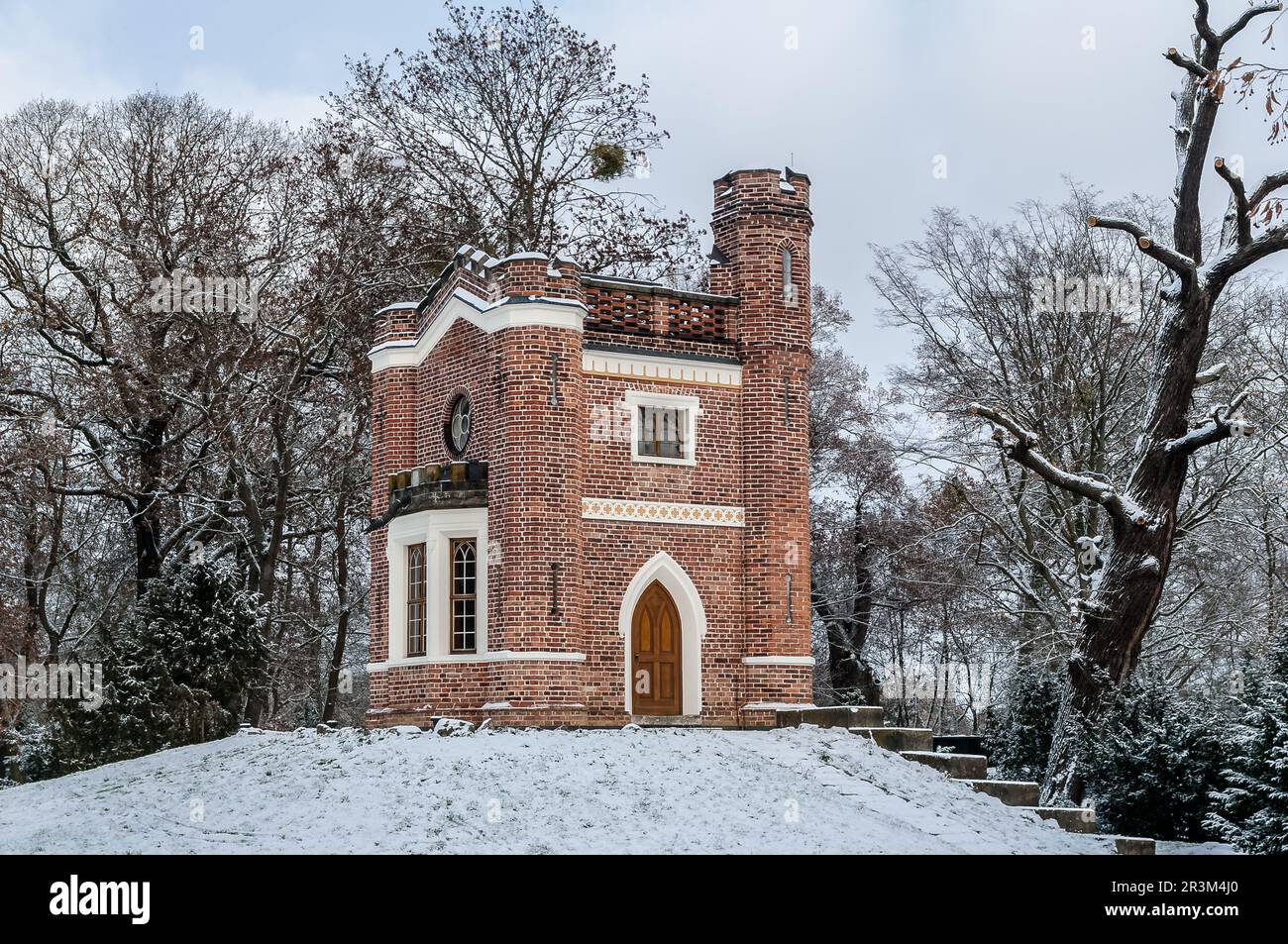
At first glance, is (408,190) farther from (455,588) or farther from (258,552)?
(455,588)

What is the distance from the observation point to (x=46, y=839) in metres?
18.2

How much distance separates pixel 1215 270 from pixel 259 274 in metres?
20.7

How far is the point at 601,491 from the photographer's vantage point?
78.9 feet

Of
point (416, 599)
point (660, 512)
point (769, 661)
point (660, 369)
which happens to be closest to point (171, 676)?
point (416, 599)

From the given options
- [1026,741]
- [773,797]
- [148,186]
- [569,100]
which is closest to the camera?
[773,797]

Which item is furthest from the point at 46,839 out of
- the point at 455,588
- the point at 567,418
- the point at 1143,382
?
the point at 1143,382

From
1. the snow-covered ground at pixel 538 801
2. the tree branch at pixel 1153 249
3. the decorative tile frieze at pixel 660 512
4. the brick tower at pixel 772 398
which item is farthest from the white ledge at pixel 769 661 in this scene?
the tree branch at pixel 1153 249

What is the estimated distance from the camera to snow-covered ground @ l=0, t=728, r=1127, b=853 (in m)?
17.6

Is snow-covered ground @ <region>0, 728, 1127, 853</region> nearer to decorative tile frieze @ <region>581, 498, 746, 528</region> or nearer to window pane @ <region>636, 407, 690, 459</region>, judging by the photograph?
decorative tile frieze @ <region>581, 498, 746, 528</region>

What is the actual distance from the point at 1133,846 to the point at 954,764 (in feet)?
10.3

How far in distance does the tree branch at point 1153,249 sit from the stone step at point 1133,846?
8.56 metres

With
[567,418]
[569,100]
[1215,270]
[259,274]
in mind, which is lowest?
[567,418]

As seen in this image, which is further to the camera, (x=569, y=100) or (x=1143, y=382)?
(x=569, y=100)

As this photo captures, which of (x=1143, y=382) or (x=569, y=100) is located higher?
(x=569, y=100)
